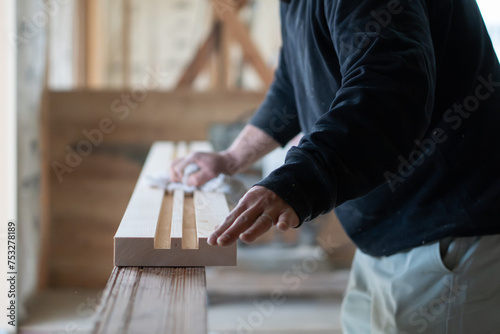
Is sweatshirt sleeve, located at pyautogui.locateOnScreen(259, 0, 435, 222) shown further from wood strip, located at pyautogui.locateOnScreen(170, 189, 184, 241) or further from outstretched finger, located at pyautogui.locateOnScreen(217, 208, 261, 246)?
wood strip, located at pyautogui.locateOnScreen(170, 189, 184, 241)

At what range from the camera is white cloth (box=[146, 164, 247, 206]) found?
50.2 inches

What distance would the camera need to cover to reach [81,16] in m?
4.00

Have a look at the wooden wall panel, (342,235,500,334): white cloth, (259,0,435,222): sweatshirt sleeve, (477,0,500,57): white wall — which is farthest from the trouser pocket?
(477,0,500,57): white wall

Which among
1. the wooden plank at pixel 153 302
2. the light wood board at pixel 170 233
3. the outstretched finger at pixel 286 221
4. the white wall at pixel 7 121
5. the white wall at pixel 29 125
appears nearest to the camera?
the wooden plank at pixel 153 302

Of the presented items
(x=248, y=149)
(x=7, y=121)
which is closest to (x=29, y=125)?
(x=7, y=121)

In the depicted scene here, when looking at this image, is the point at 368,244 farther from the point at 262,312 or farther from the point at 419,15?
the point at 262,312

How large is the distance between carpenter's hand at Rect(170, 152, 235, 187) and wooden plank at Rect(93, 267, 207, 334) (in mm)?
436

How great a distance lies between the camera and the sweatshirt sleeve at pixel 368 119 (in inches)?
30.5

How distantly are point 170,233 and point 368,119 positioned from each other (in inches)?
15.3

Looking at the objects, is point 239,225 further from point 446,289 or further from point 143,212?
point 446,289

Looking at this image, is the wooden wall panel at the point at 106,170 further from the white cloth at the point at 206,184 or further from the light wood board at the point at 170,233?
the light wood board at the point at 170,233

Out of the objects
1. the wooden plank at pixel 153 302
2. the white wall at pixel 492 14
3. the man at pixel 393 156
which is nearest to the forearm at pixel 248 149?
the man at pixel 393 156

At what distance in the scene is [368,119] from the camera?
806 mm

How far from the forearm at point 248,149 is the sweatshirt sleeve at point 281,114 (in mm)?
18
